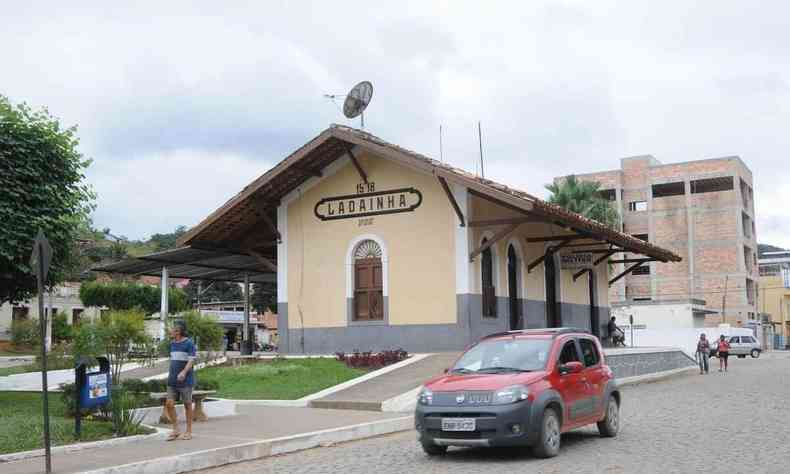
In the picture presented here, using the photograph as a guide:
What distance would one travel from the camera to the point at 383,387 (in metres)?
18.2

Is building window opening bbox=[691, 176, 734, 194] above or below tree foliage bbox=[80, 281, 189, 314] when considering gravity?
above

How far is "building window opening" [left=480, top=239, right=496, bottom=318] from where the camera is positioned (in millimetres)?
23594

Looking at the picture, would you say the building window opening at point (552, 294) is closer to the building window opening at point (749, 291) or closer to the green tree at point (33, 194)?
the green tree at point (33, 194)

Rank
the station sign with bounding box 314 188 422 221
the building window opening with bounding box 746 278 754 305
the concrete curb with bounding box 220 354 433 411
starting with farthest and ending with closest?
the building window opening with bounding box 746 278 754 305 → the station sign with bounding box 314 188 422 221 → the concrete curb with bounding box 220 354 433 411

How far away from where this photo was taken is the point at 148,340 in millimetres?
13977

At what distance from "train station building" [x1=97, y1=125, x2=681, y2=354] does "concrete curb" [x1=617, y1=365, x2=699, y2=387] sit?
333 cm

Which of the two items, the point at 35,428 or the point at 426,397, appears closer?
the point at 426,397

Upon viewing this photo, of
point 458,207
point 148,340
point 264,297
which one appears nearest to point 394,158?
point 458,207

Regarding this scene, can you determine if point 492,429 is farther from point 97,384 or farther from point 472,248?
point 472,248

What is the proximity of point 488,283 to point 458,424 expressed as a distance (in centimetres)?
1384

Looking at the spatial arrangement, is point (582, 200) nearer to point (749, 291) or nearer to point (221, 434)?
point (749, 291)

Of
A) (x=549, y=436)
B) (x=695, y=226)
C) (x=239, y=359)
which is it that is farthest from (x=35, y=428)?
(x=695, y=226)

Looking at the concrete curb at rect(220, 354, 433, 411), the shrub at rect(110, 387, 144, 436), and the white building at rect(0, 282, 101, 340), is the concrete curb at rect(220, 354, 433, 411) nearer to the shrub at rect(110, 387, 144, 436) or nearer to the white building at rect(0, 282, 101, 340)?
the shrub at rect(110, 387, 144, 436)

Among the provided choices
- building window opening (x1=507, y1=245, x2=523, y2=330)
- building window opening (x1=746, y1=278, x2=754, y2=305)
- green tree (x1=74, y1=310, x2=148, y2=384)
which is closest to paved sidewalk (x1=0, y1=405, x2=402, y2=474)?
green tree (x1=74, y1=310, x2=148, y2=384)
